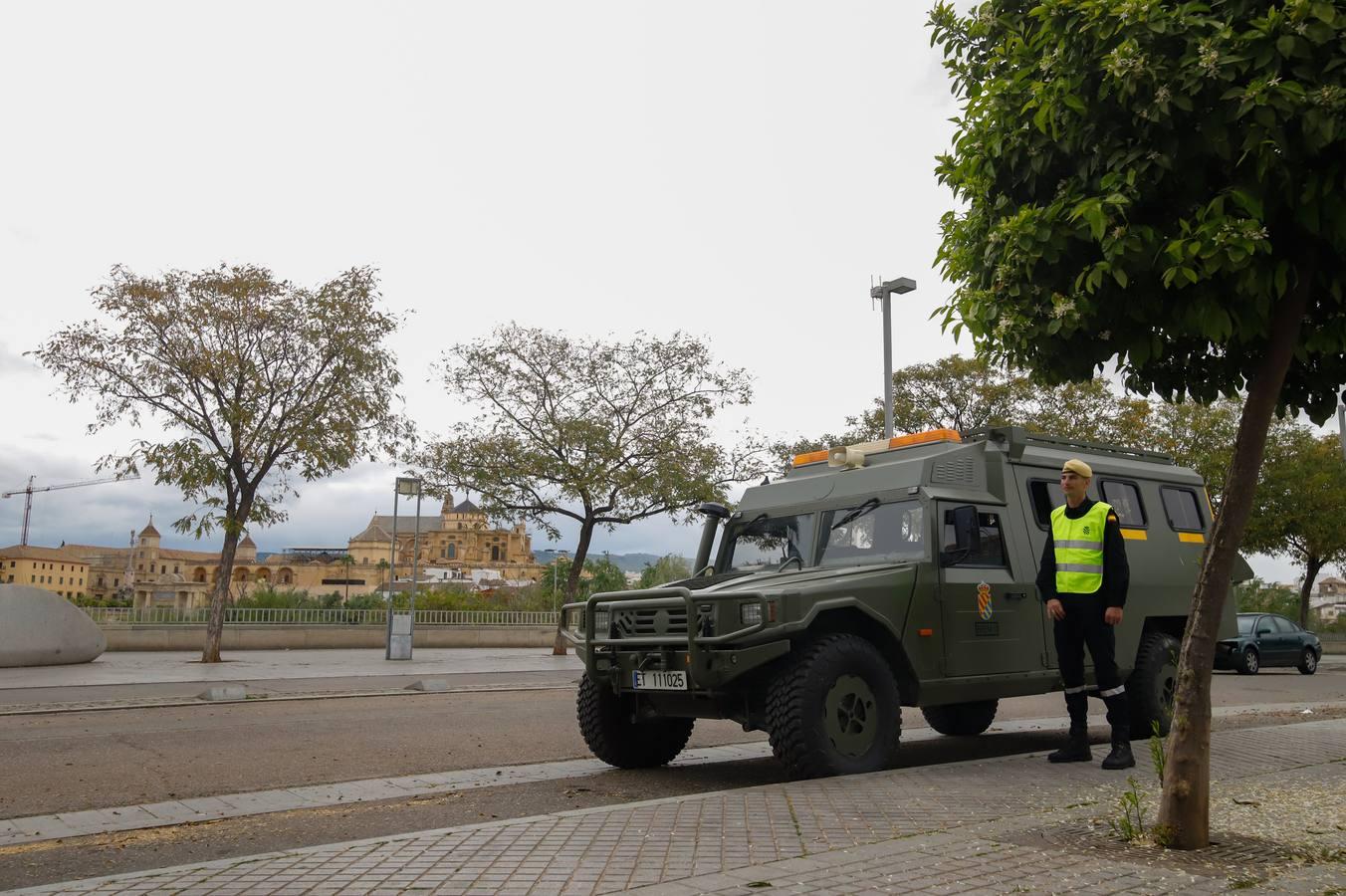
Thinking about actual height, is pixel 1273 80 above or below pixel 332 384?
below

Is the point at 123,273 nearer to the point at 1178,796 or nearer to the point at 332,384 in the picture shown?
the point at 332,384

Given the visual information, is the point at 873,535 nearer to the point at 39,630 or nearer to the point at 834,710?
the point at 834,710

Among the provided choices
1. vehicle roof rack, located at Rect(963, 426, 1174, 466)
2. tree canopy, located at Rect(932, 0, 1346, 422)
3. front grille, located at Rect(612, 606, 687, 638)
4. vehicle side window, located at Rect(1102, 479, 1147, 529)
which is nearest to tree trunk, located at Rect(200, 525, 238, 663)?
front grille, located at Rect(612, 606, 687, 638)

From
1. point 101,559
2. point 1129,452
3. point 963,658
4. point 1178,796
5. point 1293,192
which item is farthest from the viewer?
point 101,559

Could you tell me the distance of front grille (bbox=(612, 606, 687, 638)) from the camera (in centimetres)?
709

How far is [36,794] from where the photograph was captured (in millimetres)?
7078

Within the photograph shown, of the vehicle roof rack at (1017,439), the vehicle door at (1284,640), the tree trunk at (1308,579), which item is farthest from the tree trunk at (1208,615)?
the tree trunk at (1308,579)

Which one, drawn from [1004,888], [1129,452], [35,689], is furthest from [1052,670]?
[35,689]

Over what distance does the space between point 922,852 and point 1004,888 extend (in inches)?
21.5

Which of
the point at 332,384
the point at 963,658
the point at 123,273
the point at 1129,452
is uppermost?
the point at 123,273

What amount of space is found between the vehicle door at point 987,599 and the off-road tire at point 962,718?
6.50ft

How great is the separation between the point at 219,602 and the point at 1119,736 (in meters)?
20.1

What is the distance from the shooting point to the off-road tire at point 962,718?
33.4 feet

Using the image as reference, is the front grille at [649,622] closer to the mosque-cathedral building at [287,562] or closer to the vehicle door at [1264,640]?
the vehicle door at [1264,640]
